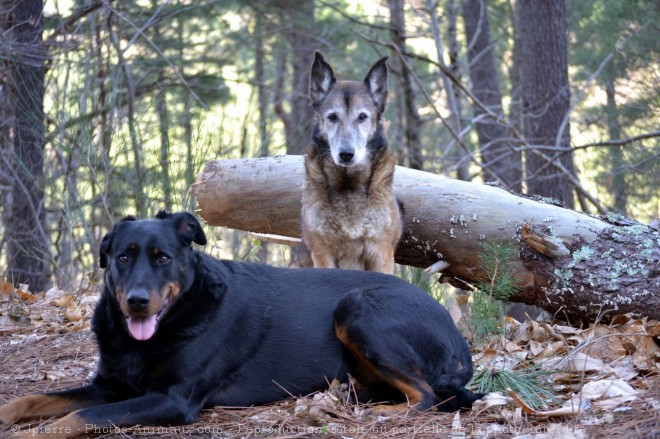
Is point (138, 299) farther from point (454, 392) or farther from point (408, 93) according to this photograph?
point (408, 93)

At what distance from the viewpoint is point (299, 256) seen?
849 cm

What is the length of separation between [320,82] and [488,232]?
2.24 metres

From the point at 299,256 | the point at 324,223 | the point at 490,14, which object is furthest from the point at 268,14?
the point at 324,223

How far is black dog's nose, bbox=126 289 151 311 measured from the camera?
4086 mm

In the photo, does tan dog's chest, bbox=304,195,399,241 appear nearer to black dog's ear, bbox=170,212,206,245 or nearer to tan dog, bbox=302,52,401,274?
tan dog, bbox=302,52,401,274

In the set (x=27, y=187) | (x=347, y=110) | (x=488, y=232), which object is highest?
(x=347, y=110)

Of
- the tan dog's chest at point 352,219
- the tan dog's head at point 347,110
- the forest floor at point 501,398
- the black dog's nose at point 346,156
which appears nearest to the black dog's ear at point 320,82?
the tan dog's head at point 347,110

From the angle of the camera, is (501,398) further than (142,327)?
Yes

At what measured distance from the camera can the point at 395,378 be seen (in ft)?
15.0

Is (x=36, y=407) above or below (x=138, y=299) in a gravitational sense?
below

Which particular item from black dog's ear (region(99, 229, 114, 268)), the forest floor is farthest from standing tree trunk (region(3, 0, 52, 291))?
black dog's ear (region(99, 229, 114, 268))

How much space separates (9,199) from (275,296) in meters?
11.6

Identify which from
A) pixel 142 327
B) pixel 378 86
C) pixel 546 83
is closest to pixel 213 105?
Result: pixel 546 83

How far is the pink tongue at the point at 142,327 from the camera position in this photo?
4238mm
